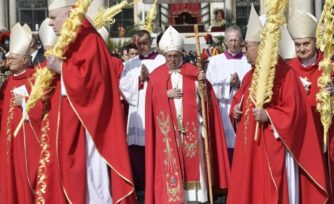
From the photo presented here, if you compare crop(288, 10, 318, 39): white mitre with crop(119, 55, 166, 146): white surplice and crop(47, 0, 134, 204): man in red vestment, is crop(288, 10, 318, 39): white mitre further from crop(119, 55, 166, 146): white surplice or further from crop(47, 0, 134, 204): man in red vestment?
crop(119, 55, 166, 146): white surplice

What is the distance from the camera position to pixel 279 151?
19.1ft

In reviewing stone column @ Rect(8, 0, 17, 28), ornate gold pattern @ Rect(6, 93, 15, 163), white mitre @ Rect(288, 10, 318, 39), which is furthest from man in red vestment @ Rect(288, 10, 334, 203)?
stone column @ Rect(8, 0, 17, 28)

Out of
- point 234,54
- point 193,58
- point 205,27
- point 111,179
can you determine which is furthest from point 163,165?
→ point 205,27

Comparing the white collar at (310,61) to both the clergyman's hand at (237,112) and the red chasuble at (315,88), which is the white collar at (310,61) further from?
the clergyman's hand at (237,112)

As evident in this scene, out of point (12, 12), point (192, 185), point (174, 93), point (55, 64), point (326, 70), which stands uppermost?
point (12, 12)

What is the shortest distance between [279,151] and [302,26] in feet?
3.94

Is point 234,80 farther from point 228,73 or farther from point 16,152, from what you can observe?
point 16,152

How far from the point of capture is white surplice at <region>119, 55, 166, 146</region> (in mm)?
8438

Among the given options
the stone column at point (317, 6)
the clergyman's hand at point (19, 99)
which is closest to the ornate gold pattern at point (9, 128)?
the clergyman's hand at point (19, 99)

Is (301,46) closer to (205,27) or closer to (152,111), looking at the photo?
(152,111)

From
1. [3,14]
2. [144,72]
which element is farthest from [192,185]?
[3,14]

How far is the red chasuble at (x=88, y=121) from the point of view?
218 inches

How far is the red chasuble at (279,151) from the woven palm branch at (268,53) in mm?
112

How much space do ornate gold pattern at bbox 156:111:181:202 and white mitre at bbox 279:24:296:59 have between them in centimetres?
124
